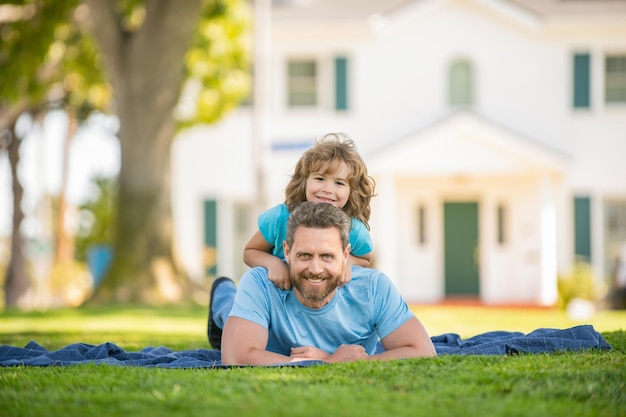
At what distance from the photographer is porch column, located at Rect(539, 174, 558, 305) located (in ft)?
65.2

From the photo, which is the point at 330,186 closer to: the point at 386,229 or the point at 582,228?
the point at 386,229

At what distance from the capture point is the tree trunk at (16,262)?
2773cm

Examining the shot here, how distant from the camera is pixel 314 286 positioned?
17.7 feet

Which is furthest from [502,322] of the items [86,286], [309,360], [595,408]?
[86,286]

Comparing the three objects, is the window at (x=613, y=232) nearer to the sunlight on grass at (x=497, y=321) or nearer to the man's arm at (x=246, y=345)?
the sunlight on grass at (x=497, y=321)

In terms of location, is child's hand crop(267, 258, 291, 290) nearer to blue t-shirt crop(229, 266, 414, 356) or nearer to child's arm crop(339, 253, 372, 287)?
blue t-shirt crop(229, 266, 414, 356)

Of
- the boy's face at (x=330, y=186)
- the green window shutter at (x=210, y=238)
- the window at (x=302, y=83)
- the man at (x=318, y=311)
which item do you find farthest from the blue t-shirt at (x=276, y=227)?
the window at (x=302, y=83)

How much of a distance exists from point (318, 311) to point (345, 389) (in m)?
1.11

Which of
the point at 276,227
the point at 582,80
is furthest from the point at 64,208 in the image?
the point at 276,227

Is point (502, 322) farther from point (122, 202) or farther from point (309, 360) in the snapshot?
point (309, 360)

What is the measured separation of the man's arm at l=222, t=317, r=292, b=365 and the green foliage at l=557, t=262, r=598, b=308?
568 inches

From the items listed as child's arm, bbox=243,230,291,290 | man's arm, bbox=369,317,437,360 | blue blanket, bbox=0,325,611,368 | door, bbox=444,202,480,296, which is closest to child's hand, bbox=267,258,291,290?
child's arm, bbox=243,230,291,290

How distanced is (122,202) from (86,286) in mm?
11275

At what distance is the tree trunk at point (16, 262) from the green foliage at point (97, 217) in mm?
1952
